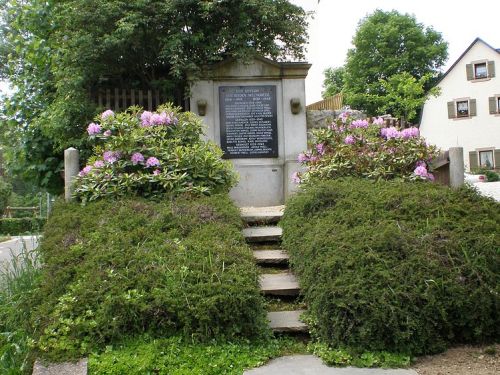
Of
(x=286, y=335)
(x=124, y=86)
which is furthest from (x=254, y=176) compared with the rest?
(x=286, y=335)

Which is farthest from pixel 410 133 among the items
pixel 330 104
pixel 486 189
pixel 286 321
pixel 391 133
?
pixel 486 189

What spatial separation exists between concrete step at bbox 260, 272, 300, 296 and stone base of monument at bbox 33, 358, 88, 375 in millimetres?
1726

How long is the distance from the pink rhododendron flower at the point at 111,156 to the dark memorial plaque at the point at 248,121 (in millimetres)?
2556

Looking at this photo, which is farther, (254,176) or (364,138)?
(254,176)

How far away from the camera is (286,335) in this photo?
4152 mm

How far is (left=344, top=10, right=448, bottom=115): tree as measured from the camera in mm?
35469

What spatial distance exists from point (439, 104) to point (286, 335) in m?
33.6

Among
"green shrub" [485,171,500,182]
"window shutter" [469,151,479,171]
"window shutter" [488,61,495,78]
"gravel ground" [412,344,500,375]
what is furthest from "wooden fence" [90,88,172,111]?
"window shutter" [488,61,495,78]

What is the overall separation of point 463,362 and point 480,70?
33349mm

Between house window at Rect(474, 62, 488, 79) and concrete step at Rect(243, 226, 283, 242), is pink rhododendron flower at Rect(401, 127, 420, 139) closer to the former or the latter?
concrete step at Rect(243, 226, 283, 242)

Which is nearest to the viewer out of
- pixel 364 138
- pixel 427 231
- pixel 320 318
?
pixel 320 318

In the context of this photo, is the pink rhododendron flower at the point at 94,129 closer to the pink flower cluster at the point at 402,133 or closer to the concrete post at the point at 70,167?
the concrete post at the point at 70,167

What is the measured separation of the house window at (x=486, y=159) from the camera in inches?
1273

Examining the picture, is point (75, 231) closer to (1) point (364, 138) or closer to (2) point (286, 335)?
(2) point (286, 335)
